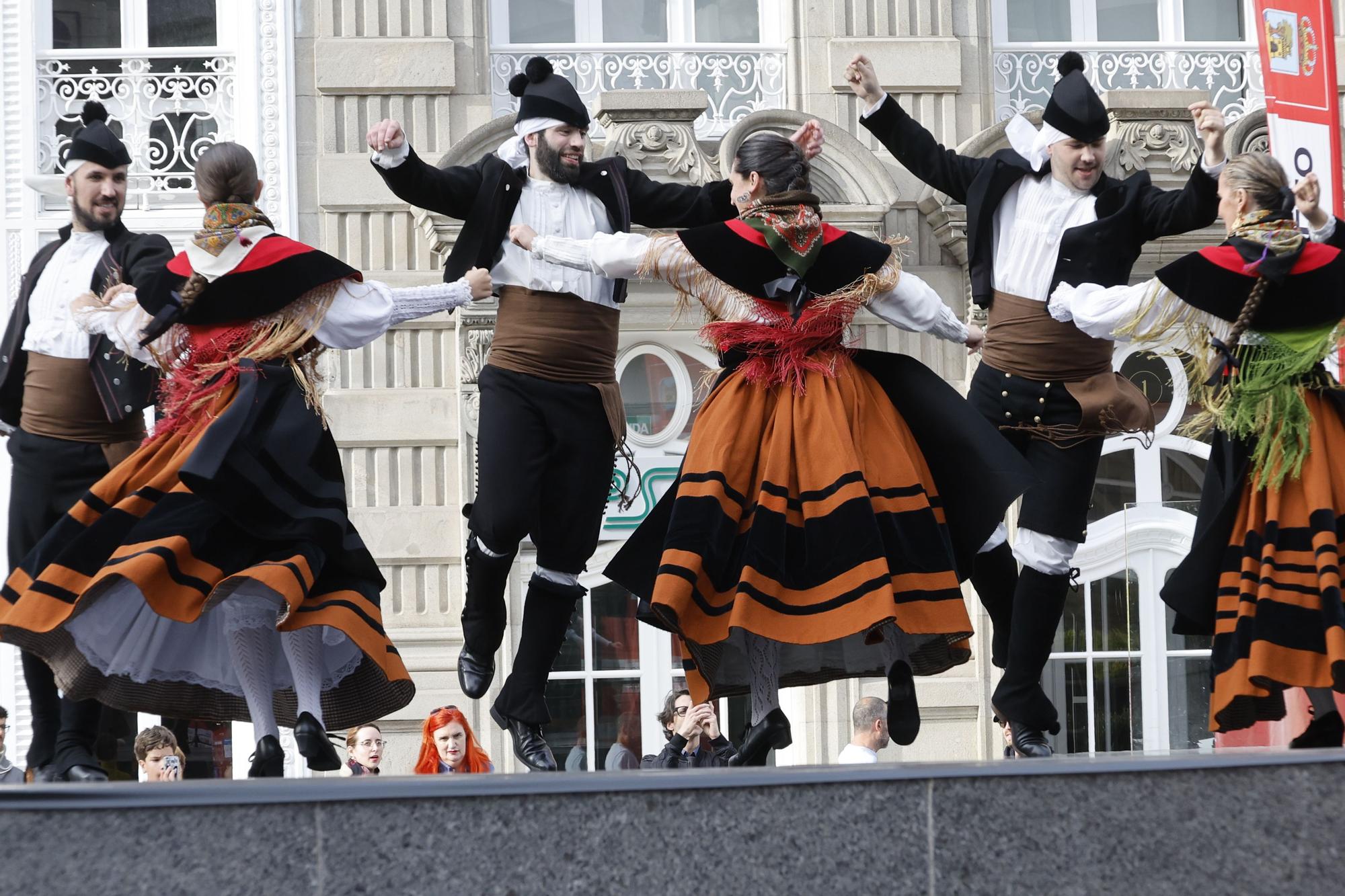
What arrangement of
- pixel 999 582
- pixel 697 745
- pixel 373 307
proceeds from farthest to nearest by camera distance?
1. pixel 697 745
2. pixel 999 582
3. pixel 373 307

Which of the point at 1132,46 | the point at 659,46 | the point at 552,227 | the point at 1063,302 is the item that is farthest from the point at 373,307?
the point at 1132,46

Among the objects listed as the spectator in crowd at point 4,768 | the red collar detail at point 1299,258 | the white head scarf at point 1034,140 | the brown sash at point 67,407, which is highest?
the white head scarf at point 1034,140

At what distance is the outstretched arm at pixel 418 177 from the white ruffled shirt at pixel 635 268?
545 mm

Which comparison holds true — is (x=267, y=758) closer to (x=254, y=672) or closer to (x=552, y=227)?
(x=254, y=672)

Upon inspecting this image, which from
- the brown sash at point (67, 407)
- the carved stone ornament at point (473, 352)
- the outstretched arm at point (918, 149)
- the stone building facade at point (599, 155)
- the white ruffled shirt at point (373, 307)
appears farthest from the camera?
the stone building facade at point (599, 155)

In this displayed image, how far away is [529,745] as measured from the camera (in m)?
5.67

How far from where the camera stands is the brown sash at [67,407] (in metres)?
5.83

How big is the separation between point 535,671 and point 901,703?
1.25m

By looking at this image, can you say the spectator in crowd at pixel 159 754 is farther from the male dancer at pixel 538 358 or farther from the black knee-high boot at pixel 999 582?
the black knee-high boot at pixel 999 582

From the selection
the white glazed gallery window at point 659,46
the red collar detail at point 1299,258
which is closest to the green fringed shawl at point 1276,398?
the red collar detail at point 1299,258

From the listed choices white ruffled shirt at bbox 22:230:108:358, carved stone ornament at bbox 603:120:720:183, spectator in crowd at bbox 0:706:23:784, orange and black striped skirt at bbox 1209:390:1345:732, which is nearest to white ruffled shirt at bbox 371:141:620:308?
white ruffled shirt at bbox 22:230:108:358

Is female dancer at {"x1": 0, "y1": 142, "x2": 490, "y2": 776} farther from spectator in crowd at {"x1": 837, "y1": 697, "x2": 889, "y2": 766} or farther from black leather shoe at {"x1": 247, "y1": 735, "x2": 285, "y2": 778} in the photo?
spectator in crowd at {"x1": 837, "y1": 697, "x2": 889, "y2": 766}

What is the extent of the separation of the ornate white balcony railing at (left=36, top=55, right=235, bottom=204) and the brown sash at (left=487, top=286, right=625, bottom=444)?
217 inches

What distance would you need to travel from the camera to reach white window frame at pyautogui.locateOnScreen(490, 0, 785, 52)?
10.8 metres
